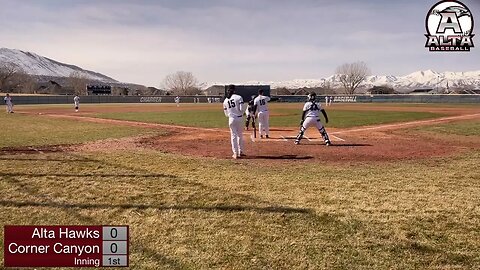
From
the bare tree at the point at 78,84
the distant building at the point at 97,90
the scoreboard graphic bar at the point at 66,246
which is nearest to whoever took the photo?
the scoreboard graphic bar at the point at 66,246

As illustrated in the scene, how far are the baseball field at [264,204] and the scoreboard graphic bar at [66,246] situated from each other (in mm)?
202

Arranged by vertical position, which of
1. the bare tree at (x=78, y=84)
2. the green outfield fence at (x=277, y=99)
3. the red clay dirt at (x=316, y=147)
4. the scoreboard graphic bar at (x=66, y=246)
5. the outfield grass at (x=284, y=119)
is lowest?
the scoreboard graphic bar at (x=66, y=246)

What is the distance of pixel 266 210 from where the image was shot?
5762mm

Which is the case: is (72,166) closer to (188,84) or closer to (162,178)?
(162,178)

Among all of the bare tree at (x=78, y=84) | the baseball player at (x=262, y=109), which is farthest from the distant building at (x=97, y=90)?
the baseball player at (x=262, y=109)

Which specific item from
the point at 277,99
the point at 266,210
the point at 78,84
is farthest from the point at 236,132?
the point at 78,84

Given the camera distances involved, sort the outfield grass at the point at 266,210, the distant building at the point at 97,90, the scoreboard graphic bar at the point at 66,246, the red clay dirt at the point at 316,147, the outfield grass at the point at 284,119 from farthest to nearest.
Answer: the distant building at the point at 97,90
the outfield grass at the point at 284,119
the red clay dirt at the point at 316,147
the outfield grass at the point at 266,210
the scoreboard graphic bar at the point at 66,246

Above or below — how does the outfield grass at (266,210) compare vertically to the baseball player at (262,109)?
below

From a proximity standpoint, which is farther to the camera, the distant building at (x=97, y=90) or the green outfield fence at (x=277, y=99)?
the distant building at (x=97, y=90)

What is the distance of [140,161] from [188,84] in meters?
120

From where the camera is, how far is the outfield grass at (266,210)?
13.9 feet

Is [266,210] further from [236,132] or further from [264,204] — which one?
[236,132]

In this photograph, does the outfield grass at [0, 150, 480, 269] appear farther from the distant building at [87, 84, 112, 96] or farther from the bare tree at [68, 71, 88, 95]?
the bare tree at [68, 71, 88, 95]

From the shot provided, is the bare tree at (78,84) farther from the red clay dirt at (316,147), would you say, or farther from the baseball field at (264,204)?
the baseball field at (264,204)
